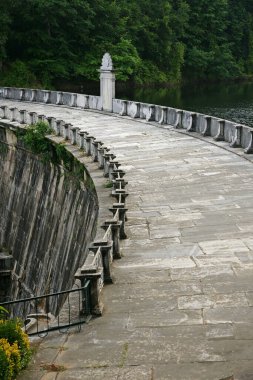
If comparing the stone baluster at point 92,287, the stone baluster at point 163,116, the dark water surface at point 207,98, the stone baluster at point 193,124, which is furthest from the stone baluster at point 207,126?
the dark water surface at point 207,98

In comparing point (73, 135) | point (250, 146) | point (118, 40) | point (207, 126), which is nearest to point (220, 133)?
point (207, 126)

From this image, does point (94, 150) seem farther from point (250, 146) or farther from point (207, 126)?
point (207, 126)

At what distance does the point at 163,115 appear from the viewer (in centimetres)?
3431

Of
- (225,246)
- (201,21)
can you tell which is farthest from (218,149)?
(201,21)

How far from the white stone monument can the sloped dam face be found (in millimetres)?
9336

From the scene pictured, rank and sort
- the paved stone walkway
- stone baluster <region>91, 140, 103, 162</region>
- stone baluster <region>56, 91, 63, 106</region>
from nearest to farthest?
the paved stone walkway < stone baluster <region>91, 140, 103, 162</region> < stone baluster <region>56, 91, 63, 106</region>

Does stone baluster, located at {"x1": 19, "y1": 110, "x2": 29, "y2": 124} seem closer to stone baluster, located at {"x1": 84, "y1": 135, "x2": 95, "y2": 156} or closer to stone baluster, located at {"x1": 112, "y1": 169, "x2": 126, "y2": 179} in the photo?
stone baluster, located at {"x1": 84, "y1": 135, "x2": 95, "y2": 156}

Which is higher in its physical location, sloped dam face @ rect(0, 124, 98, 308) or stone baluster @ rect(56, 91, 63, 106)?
stone baluster @ rect(56, 91, 63, 106)

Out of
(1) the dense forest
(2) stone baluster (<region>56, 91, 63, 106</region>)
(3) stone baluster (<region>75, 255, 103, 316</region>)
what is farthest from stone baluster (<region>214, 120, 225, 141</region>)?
(1) the dense forest

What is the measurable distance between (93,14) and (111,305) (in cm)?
5755

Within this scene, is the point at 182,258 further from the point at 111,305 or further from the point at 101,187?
the point at 101,187

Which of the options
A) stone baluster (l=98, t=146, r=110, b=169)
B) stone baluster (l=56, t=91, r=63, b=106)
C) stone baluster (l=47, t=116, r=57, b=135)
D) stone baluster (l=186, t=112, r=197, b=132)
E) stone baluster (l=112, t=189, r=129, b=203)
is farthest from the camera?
stone baluster (l=56, t=91, r=63, b=106)

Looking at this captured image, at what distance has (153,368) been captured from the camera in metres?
8.59

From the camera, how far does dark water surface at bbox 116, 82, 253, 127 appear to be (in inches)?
2415
